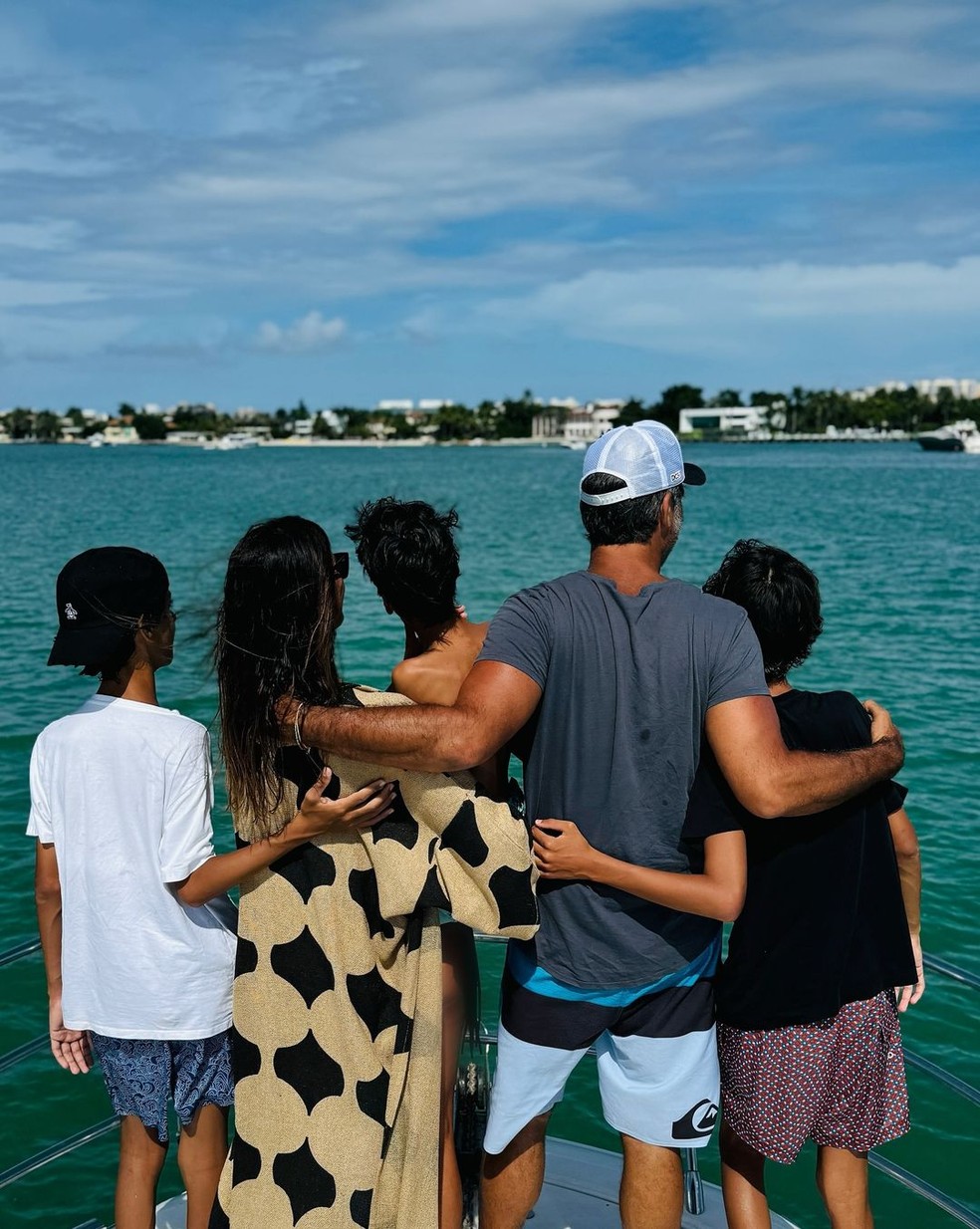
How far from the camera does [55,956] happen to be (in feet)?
9.82

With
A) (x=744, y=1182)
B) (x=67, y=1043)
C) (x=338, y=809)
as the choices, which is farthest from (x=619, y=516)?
(x=67, y=1043)

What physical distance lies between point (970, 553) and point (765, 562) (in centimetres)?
3716

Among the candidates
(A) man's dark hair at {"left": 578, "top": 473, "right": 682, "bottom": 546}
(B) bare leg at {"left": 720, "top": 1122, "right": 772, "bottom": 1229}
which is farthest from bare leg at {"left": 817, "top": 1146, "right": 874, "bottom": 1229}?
(A) man's dark hair at {"left": 578, "top": 473, "right": 682, "bottom": 546}

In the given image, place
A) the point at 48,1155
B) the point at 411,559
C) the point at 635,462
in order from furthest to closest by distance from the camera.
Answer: the point at 48,1155
the point at 411,559
the point at 635,462

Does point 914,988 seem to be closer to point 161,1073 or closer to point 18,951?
point 161,1073

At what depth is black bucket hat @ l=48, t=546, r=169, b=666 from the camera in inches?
111

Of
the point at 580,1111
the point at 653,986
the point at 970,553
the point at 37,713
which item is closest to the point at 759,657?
the point at 653,986

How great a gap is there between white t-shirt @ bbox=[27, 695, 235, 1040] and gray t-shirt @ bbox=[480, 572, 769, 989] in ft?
2.67

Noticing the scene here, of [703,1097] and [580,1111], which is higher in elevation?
[703,1097]

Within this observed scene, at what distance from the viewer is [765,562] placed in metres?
2.92

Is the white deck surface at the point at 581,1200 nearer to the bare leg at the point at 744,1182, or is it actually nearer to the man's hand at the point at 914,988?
the bare leg at the point at 744,1182

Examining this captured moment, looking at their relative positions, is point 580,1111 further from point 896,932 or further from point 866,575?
point 866,575

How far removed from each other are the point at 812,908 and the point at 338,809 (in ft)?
3.87

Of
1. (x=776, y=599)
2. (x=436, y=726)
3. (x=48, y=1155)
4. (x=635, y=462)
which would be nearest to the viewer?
(x=436, y=726)
